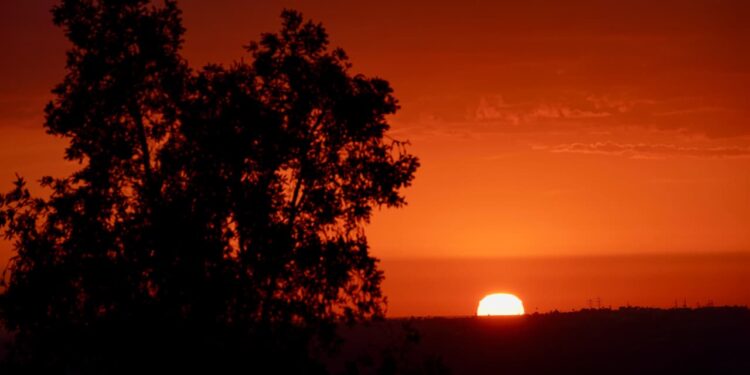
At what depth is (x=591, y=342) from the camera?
12594 cm

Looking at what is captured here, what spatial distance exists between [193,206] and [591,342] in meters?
104

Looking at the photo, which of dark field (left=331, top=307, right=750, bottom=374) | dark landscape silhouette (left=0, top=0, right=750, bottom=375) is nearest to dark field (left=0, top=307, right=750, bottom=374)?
dark field (left=331, top=307, right=750, bottom=374)

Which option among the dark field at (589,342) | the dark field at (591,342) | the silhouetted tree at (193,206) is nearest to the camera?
the silhouetted tree at (193,206)

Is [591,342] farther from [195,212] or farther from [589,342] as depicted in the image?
[195,212]

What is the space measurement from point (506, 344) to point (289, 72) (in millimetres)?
104721

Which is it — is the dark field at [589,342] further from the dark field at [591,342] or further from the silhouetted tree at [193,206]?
the silhouetted tree at [193,206]

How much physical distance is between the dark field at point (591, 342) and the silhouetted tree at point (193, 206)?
269 ft

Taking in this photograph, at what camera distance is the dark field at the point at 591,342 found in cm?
11619

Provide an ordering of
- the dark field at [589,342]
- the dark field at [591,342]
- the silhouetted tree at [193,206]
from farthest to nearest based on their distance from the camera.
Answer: the dark field at [591,342]
the dark field at [589,342]
the silhouetted tree at [193,206]

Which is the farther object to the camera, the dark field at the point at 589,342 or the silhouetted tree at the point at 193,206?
the dark field at the point at 589,342

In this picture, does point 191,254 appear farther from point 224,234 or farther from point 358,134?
point 358,134

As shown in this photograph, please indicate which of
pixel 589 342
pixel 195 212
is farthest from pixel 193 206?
pixel 589 342

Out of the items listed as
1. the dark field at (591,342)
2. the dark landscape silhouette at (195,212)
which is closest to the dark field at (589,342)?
the dark field at (591,342)

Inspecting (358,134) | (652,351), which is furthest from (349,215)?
(652,351)
